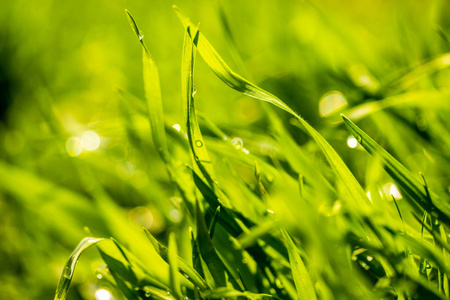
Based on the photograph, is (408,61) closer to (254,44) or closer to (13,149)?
(254,44)

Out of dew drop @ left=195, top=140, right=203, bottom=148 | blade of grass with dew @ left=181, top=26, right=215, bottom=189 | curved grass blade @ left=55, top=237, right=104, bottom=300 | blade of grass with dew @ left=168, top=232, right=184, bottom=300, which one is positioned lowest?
blade of grass with dew @ left=168, top=232, right=184, bottom=300

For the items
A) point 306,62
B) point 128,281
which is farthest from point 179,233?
point 306,62

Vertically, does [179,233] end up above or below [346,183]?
above

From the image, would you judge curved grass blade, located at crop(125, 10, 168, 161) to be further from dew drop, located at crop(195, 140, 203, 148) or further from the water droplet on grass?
the water droplet on grass

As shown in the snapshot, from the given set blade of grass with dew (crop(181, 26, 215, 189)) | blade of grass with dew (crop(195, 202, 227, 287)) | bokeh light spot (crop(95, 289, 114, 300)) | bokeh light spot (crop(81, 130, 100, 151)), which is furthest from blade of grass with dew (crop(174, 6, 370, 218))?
bokeh light spot (crop(81, 130, 100, 151))

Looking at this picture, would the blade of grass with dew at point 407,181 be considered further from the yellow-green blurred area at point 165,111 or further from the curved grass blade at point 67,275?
the curved grass blade at point 67,275

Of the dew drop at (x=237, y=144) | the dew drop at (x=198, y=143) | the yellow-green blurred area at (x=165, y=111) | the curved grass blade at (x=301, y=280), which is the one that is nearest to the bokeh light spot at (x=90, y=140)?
the yellow-green blurred area at (x=165, y=111)
